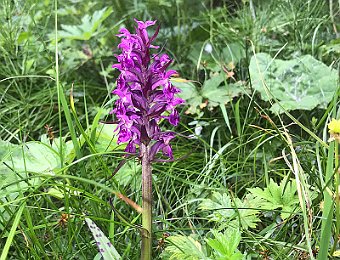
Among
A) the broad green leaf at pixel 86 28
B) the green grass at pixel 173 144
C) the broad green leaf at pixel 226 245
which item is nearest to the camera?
the broad green leaf at pixel 226 245

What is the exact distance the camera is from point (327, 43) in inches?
104

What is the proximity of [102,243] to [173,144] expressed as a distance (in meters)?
0.87

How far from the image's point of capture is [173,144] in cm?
214

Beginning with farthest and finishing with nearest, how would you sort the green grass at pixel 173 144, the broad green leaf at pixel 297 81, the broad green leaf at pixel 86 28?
Answer: 1. the broad green leaf at pixel 86 28
2. the broad green leaf at pixel 297 81
3. the green grass at pixel 173 144

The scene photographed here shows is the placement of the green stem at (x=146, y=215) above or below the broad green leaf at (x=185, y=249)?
above

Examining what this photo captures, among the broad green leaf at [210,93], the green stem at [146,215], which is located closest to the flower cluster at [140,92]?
the green stem at [146,215]

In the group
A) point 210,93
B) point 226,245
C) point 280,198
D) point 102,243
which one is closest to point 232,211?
point 280,198

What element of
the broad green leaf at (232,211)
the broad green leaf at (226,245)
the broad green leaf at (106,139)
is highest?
the broad green leaf at (106,139)

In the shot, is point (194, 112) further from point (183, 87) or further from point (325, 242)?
point (325, 242)

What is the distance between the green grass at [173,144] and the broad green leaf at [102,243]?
0.20ft

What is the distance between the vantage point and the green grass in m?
1.47

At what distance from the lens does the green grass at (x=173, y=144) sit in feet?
4.83

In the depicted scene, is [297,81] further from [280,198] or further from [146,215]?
[146,215]

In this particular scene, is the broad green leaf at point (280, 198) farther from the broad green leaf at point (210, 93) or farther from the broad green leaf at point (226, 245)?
the broad green leaf at point (210, 93)
